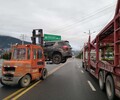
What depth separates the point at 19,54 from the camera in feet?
37.7

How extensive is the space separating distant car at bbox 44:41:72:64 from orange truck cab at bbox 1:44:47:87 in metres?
1.59

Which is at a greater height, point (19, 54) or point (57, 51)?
point (57, 51)

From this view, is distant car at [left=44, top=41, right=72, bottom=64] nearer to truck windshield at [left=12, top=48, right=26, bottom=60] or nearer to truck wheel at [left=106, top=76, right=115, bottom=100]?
truck windshield at [left=12, top=48, right=26, bottom=60]

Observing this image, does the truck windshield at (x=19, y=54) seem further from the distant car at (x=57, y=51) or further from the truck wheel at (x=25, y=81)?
the distant car at (x=57, y=51)

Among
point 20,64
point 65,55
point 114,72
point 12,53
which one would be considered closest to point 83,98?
point 114,72

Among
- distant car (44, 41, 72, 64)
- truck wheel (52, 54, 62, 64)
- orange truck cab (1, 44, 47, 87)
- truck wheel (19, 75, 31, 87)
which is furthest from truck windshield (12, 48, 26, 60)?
truck wheel (52, 54, 62, 64)

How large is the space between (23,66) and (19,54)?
132 cm

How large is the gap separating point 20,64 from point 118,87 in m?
5.56

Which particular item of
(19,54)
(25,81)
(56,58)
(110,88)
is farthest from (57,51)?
(110,88)

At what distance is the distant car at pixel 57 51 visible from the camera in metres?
14.4

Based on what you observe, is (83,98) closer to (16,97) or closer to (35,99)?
(35,99)

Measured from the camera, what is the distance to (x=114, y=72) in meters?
6.72

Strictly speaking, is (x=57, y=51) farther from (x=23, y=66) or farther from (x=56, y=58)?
(x=23, y=66)

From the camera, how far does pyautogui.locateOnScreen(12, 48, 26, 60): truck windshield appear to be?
11266 mm
